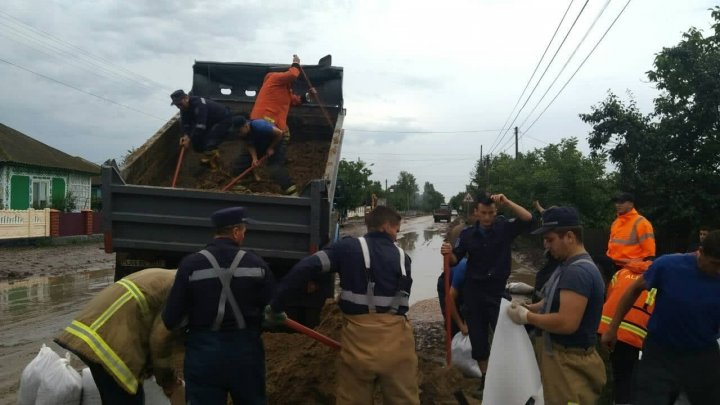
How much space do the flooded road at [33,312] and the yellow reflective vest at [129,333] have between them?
253 cm

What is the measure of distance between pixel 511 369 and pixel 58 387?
2.71 meters

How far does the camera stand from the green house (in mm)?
25688

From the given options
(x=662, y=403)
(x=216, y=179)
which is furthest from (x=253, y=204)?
(x=662, y=403)

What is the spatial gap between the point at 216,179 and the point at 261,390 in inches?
139

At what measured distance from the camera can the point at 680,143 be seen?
12078mm

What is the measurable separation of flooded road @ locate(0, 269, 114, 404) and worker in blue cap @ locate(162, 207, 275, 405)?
2831 millimetres

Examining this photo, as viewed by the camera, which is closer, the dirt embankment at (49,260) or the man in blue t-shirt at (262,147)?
the man in blue t-shirt at (262,147)

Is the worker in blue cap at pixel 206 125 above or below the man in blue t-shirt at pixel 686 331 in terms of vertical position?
above

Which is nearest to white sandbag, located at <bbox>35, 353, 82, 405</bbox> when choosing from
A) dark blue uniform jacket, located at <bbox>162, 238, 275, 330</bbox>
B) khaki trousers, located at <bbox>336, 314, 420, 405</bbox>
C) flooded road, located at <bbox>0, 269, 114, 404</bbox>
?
dark blue uniform jacket, located at <bbox>162, 238, 275, 330</bbox>

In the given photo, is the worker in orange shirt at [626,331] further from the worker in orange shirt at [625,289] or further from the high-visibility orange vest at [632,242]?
the high-visibility orange vest at [632,242]

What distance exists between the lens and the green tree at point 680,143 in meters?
11.4

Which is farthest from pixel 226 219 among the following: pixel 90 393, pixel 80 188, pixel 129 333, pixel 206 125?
pixel 80 188

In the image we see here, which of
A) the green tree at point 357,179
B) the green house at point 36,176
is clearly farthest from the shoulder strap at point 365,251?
the green tree at point 357,179

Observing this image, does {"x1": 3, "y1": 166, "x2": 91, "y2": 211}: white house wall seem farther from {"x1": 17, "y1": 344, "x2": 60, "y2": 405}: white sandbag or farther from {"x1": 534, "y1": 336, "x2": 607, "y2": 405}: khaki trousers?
{"x1": 534, "y1": 336, "x2": 607, "y2": 405}: khaki trousers
